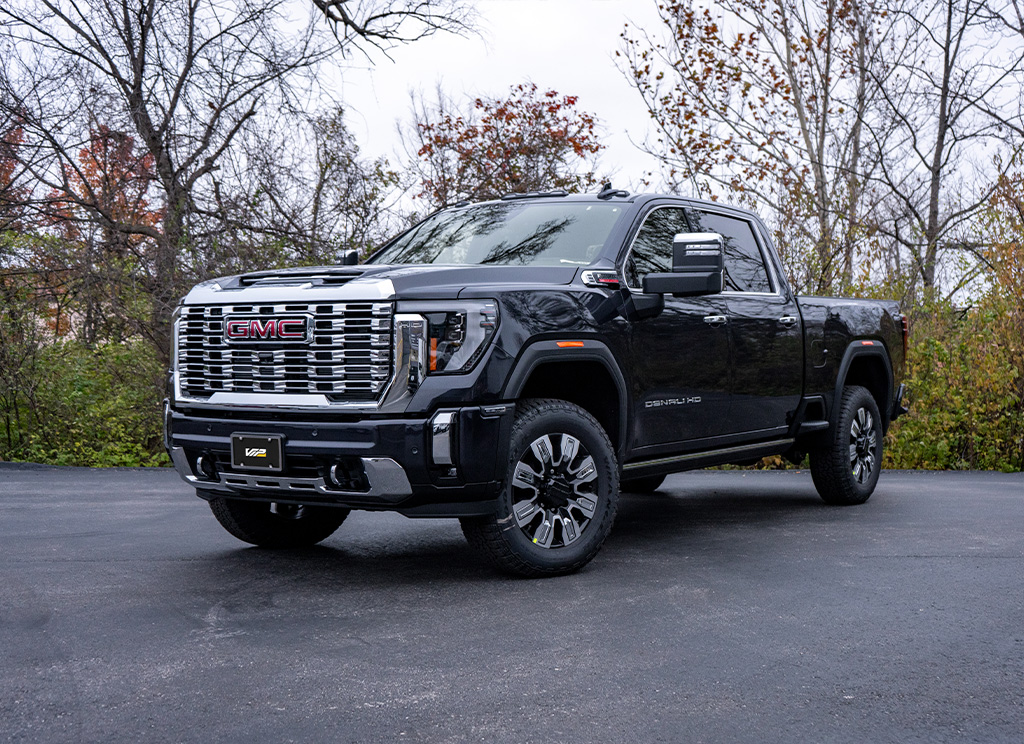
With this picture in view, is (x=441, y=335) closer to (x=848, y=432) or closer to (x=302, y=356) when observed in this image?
(x=302, y=356)

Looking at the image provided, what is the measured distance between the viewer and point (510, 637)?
445 cm

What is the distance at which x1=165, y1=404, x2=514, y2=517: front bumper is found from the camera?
4.98 m

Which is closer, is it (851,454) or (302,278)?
(302,278)

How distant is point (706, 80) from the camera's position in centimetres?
2091

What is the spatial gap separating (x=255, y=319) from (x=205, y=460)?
0.80 m

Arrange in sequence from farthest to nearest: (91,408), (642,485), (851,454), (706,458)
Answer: (91,408) < (642,485) < (851,454) < (706,458)

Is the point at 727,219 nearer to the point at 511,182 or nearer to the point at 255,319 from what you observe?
the point at 255,319

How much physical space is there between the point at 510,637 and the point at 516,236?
2.80m

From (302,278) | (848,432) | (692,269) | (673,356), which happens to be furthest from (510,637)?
(848,432)

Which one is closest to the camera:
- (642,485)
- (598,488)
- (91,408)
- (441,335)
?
(441,335)

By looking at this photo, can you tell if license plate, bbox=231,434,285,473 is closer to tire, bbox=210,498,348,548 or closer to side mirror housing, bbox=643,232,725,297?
tire, bbox=210,498,348,548

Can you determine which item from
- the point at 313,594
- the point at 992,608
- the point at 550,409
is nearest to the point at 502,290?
the point at 550,409

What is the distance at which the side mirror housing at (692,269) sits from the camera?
601 centimetres

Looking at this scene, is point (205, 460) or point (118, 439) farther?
point (118, 439)
